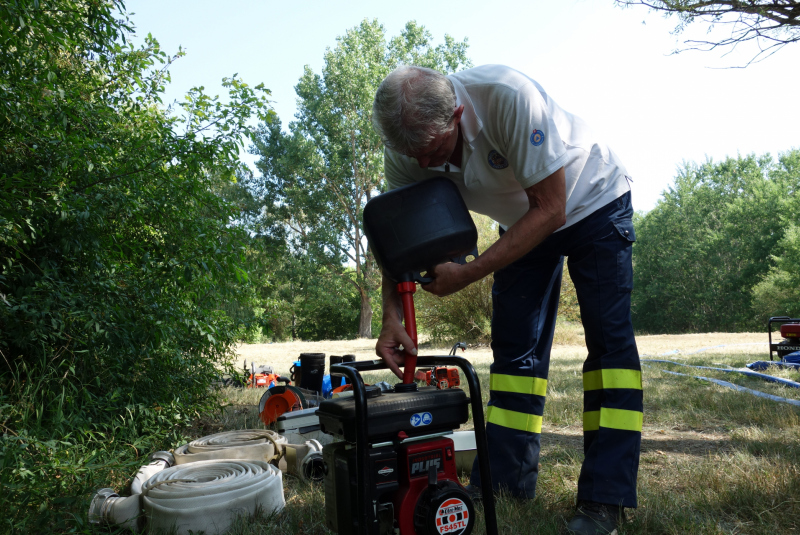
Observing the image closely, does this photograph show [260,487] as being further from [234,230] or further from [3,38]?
[3,38]

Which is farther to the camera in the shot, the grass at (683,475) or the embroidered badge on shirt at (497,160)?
the embroidered badge on shirt at (497,160)

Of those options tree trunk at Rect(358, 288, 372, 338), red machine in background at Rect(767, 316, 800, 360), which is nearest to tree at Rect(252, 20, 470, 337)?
tree trunk at Rect(358, 288, 372, 338)

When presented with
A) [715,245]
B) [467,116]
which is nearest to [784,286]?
[715,245]

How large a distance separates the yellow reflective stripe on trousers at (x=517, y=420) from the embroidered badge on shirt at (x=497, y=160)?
1075 mm

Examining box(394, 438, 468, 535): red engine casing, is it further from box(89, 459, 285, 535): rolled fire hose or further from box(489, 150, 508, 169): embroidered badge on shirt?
box(489, 150, 508, 169): embroidered badge on shirt

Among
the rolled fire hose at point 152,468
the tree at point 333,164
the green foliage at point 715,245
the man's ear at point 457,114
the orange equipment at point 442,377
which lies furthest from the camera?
the green foliage at point 715,245

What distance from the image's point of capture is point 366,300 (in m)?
25.1

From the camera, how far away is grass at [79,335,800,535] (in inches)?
78.2

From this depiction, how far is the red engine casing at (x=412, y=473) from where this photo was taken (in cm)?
156

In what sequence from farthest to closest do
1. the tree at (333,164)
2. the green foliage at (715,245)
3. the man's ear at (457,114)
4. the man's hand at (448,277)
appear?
the green foliage at (715,245), the tree at (333,164), the man's ear at (457,114), the man's hand at (448,277)

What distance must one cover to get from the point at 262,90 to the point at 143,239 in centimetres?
140

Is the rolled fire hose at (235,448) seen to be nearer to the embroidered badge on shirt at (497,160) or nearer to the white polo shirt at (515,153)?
the white polo shirt at (515,153)

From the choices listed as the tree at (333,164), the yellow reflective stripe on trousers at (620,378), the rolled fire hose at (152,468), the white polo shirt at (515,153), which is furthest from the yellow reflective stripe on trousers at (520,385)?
the tree at (333,164)

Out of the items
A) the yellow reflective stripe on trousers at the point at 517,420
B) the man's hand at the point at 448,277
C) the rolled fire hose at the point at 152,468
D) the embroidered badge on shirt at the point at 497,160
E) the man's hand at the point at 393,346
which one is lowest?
the rolled fire hose at the point at 152,468
